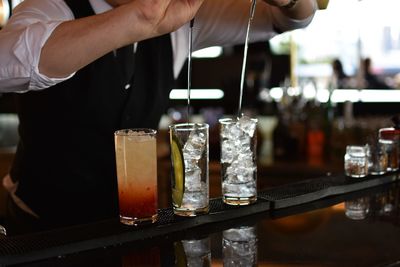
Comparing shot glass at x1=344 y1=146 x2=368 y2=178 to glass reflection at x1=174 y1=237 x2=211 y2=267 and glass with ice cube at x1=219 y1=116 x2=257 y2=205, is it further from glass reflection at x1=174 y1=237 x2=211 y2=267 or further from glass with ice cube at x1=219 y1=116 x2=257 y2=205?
glass reflection at x1=174 y1=237 x2=211 y2=267

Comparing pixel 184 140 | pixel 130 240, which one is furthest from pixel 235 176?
pixel 130 240

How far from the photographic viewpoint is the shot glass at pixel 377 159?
1749 millimetres

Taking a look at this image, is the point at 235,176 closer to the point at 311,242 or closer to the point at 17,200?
the point at 311,242

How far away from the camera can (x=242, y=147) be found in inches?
53.8

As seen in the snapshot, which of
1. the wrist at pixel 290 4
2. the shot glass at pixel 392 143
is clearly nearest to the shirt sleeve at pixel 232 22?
the wrist at pixel 290 4

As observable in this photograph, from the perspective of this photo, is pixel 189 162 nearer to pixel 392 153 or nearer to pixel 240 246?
pixel 240 246

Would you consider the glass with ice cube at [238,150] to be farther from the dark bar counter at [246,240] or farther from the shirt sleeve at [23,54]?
the shirt sleeve at [23,54]

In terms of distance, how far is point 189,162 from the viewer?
50.4 inches

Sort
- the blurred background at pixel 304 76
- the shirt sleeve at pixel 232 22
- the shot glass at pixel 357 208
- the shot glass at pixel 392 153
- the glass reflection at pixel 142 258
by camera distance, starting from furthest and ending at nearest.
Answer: the blurred background at pixel 304 76 → the shirt sleeve at pixel 232 22 → the shot glass at pixel 392 153 → the shot glass at pixel 357 208 → the glass reflection at pixel 142 258

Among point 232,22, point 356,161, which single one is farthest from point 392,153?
point 232,22

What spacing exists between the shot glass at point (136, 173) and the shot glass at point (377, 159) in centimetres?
76

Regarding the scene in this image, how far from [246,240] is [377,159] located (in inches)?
26.1

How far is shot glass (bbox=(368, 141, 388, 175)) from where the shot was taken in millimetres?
1749

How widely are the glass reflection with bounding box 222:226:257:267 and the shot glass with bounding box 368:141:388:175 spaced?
0.56 m
